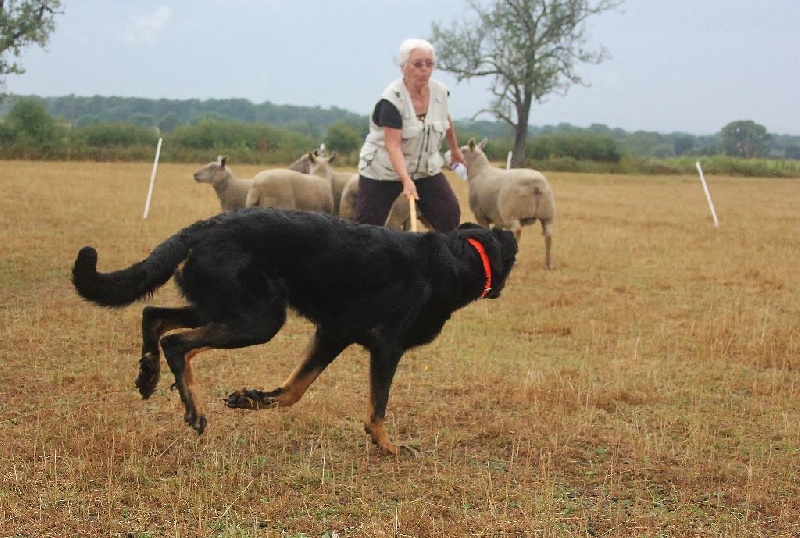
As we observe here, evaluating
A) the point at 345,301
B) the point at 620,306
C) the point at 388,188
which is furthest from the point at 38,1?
the point at 345,301

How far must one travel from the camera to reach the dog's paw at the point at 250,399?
476 cm

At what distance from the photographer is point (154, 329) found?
470 cm

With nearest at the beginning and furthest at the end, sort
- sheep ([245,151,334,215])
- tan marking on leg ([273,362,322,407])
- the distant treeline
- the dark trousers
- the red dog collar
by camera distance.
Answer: tan marking on leg ([273,362,322,407]) < the red dog collar < the dark trousers < sheep ([245,151,334,215]) < the distant treeline

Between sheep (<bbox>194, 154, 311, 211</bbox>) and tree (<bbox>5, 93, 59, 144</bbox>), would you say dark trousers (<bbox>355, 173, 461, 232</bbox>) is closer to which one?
sheep (<bbox>194, 154, 311, 211</bbox>)

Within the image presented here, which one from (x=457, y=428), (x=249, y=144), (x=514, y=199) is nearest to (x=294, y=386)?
(x=457, y=428)

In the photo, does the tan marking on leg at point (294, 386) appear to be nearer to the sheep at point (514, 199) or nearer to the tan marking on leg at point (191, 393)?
the tan marking on leg at point (191, 393)

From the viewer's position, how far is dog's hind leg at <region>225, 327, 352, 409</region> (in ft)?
15.7

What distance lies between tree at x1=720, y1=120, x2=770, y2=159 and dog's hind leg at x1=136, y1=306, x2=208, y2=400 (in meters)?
55.4

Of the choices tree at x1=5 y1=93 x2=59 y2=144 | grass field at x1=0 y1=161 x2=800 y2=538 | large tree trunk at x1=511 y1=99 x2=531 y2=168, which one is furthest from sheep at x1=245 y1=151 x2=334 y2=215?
large tree trunk at x1=511 y1=99 x2=531 y2=168

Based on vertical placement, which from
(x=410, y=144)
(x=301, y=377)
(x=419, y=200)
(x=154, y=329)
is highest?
(x=410, y=144)

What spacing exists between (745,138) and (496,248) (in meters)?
67.5

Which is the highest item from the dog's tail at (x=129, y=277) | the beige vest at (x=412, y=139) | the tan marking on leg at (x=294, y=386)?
the beige vest at (x=412, y=139)

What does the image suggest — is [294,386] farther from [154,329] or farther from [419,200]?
[419,200]

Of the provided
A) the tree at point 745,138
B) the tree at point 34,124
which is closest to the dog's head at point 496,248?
the tree at point 34,124
